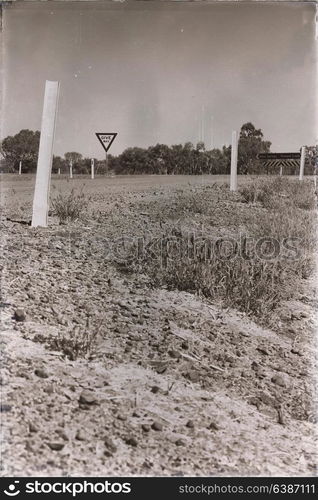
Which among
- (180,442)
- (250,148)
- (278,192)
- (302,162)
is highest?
(250,148)

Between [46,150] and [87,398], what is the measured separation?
227cm

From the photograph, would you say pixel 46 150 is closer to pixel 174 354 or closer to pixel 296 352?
pixel 174 354

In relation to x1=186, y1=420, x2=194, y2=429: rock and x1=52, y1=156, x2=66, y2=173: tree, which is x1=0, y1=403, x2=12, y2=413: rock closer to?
x1=186, y1=420, x2=194, y2=429: rock

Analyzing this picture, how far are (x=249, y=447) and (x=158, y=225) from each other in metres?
2.81

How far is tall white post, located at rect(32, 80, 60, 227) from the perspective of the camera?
400 centimetres

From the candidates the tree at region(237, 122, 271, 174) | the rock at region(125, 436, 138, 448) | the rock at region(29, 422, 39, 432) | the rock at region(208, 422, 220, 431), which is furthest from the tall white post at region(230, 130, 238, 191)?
the rock at region(29, 422, 39, 432)

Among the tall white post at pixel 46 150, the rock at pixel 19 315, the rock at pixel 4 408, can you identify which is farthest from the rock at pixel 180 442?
the tall white post at pixel 46 150

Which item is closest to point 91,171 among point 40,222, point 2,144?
point 40,222

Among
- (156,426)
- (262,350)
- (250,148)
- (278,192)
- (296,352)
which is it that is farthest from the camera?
(278,192)

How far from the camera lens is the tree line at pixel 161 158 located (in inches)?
168

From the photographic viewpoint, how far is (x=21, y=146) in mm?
4398

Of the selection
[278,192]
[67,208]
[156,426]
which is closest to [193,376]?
[156,426]

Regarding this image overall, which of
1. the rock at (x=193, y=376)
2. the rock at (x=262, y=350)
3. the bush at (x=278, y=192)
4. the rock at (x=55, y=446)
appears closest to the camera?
the rock at (x=55, y=446)

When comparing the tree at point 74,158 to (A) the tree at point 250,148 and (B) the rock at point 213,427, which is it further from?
(B) the rock at point 213,427
